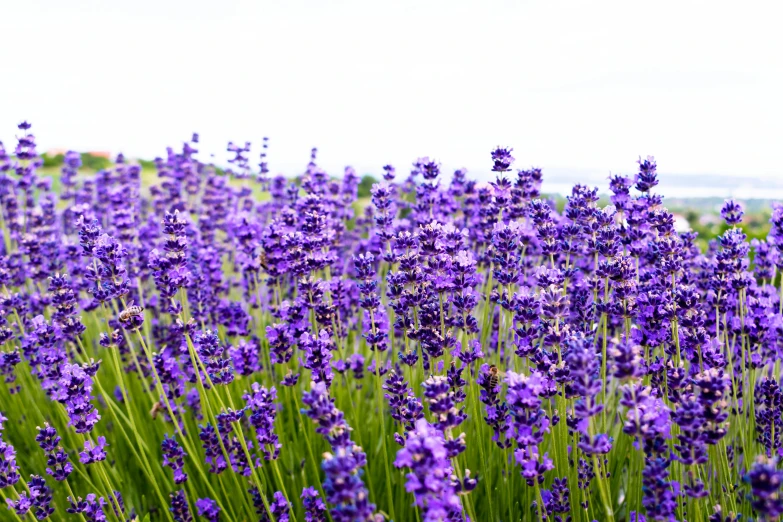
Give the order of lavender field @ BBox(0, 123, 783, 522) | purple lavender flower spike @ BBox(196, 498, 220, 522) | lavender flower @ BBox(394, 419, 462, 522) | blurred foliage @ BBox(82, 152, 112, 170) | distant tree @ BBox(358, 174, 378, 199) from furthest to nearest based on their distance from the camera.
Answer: blurred foliage @ BBox(82, 152, 112, 170)
distant tree @ BBox(358, 174, 378, 199)
purple lavender flower spike @ BBox(196, 498, 220, 522)
lavender field @ BBox(0, 123, 783, 522)
lavender flower @ BBox(394, 419, 462, 522)

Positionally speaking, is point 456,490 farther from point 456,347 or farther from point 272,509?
point 272,509

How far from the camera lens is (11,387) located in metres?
3.94

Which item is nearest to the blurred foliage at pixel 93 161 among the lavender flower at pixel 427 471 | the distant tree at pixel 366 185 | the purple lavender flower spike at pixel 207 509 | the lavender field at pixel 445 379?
the distant tree at pixel 366 185

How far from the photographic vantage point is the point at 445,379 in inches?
76.0

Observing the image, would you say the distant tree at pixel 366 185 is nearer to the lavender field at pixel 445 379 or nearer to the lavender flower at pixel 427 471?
the lavender field at pixel 445 379

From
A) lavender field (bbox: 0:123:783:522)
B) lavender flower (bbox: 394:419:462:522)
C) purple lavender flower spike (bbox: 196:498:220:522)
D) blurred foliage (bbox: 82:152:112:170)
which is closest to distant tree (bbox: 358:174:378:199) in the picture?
blurred foliage (bbox: 82:152:112:170)

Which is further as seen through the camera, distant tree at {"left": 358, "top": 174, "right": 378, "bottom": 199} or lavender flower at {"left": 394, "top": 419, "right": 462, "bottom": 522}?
distant tree at {"left": 358, "top": 174, "right": 378, "bottom": 199}

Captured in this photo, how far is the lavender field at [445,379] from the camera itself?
1.84 metres

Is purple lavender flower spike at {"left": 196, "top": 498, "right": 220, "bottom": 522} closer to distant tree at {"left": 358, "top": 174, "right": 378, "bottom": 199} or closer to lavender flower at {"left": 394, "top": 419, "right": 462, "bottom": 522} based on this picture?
lavender flower at {"left": 394, "top": 419, "right": 462, "bottom": 522}

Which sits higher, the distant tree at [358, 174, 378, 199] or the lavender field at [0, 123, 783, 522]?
the distant tree at [358, 174, 378, 199]

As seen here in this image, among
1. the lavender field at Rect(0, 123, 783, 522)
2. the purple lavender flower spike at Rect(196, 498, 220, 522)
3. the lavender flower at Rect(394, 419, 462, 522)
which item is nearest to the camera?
the lavender flower at Rect(394, 419, 462, 522)

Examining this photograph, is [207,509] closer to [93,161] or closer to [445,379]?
[445,379]

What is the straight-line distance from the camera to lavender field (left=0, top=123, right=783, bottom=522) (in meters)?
1.84

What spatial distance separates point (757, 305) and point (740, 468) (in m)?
0.80
